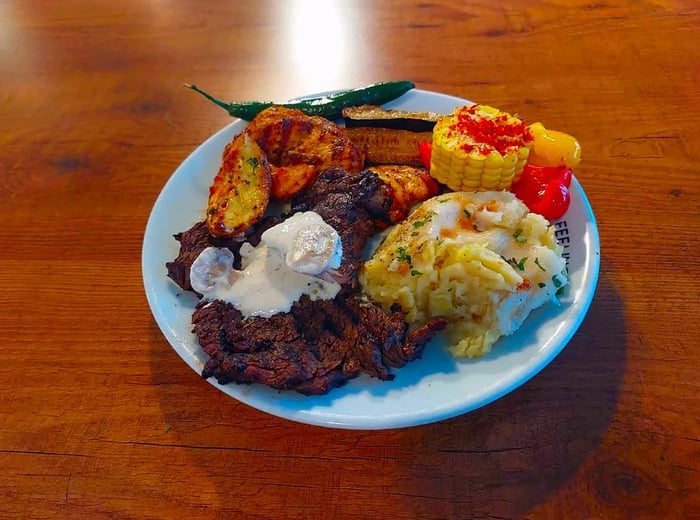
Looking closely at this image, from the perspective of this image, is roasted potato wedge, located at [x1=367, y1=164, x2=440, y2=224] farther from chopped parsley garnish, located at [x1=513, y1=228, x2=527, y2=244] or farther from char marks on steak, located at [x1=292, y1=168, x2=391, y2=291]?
chopped parsley garnish, located at [x1=513, y1=228, x2=527, y2=244]

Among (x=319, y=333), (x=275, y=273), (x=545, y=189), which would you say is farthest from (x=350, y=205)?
(x=545, y=189)

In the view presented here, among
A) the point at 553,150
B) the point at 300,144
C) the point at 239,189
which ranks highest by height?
the point at 553,150

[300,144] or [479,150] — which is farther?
[300,144]

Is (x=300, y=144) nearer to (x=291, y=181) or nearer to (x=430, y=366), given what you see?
(x=291, y=181)

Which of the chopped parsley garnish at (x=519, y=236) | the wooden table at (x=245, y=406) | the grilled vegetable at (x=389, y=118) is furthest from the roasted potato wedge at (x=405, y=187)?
the wooden table at (x=245, y=406)

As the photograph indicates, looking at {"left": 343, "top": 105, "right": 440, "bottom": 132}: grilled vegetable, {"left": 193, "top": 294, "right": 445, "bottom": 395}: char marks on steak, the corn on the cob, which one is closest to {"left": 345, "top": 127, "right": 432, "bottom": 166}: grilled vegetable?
{"left": 343, "top": 105, "right": 440, "bottom": 132}: grilled vegetable
